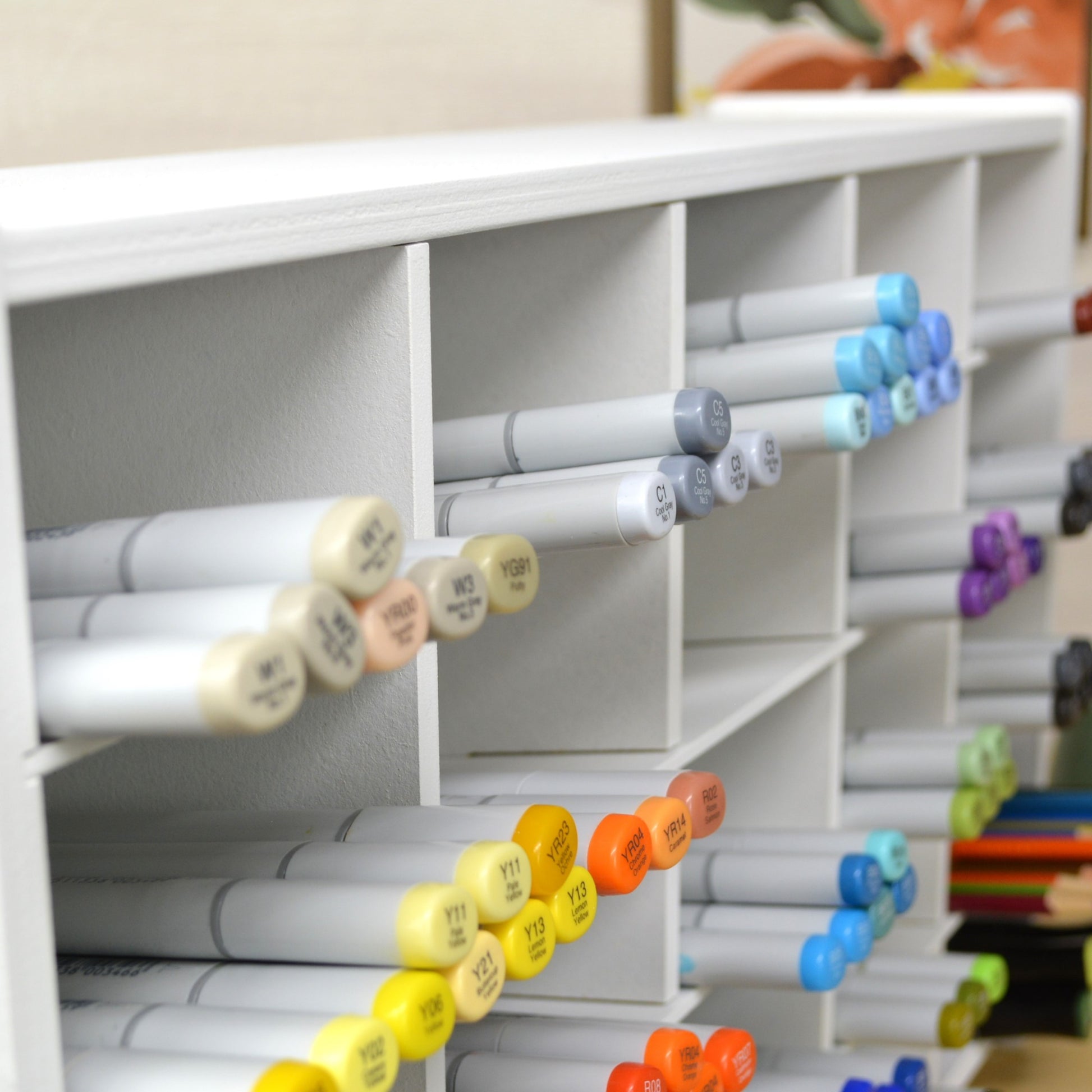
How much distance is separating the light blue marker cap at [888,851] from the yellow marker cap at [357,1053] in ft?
2.02

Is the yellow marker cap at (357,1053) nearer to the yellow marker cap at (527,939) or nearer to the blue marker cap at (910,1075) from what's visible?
the yellow marker cap at (527,939)

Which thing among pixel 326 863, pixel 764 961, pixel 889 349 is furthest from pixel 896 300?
pixel 326 863

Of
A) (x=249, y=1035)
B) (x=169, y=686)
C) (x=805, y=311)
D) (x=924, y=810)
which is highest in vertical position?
(x=805, y=311)

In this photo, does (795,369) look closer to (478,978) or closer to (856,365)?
(856,365)

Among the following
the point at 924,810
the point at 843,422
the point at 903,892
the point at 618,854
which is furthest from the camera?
the point at 924,810

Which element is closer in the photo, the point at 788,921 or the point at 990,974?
the point at 788,921

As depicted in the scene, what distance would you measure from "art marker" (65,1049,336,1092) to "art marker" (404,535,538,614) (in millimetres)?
181

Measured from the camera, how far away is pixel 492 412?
37.4 inches

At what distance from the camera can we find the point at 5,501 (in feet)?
1.54

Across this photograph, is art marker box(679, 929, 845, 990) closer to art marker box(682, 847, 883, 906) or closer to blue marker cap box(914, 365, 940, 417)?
art marker box(682, 847, 883, 906)

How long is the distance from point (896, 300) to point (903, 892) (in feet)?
1.45

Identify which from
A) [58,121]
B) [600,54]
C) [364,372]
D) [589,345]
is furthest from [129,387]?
[600,54]

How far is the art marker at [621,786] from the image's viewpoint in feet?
2.62

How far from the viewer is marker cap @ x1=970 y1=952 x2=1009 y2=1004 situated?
141 centimetres
